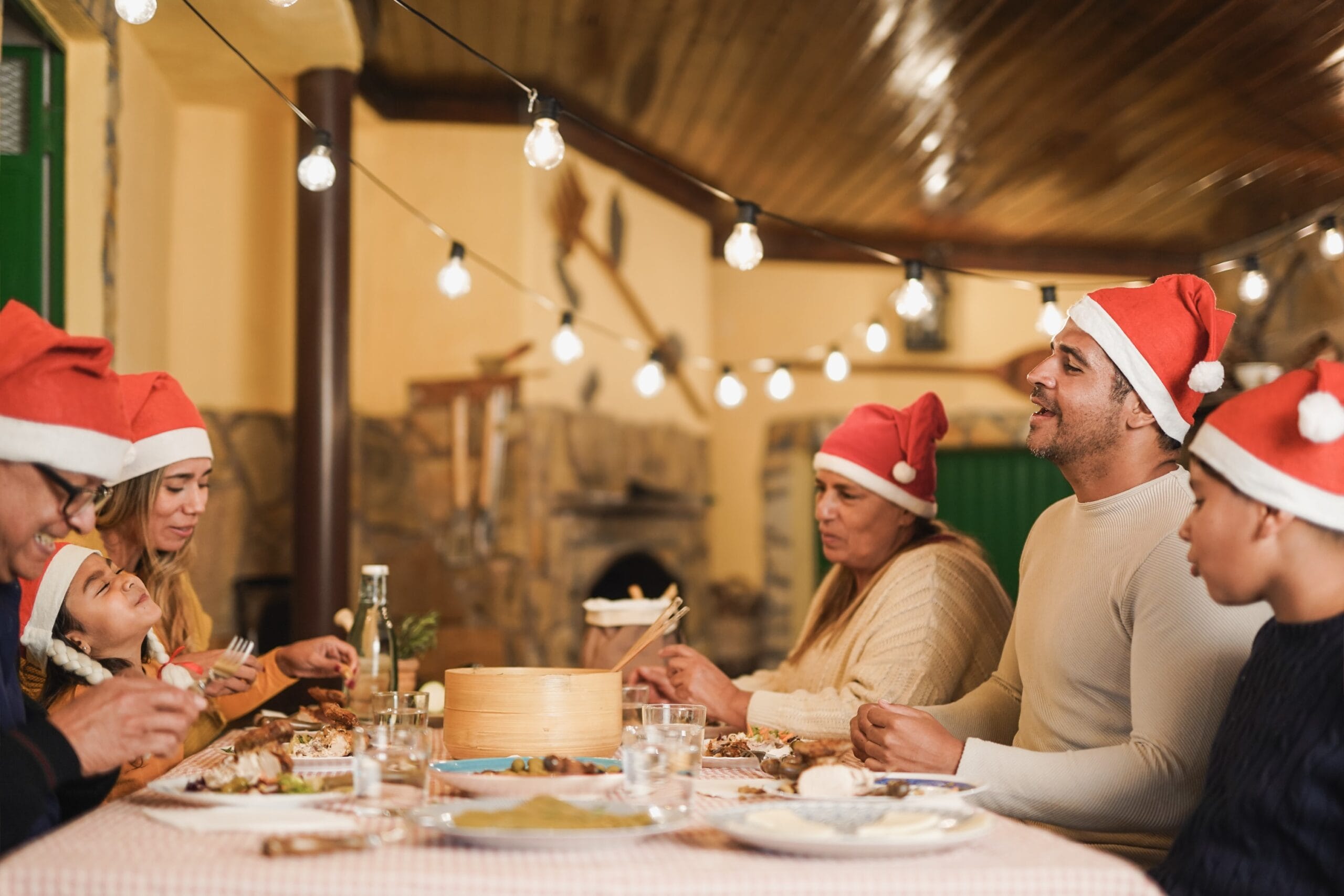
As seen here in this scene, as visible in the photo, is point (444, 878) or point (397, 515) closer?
point (444, 878)

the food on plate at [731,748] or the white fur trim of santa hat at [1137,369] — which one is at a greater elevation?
the white fur trim of santa hat at [1137,369]

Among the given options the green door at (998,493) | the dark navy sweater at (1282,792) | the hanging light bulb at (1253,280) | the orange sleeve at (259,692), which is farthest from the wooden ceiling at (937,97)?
the dark navy sweater at (1282,792)

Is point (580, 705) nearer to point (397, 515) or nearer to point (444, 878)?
point (444, 878)

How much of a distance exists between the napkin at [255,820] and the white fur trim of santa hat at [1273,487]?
1.10 m

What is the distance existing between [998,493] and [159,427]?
6.02 meters

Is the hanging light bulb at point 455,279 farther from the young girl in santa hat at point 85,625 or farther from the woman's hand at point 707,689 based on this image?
the young girl in santa hat at point 85,625

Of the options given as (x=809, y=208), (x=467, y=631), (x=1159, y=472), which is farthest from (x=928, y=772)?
(x=809, y=208)

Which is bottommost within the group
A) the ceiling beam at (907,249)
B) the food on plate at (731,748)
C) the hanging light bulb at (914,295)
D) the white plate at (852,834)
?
the food on plate at (731,748)

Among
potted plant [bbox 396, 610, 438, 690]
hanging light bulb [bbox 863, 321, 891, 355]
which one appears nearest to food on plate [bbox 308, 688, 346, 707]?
potted plant [bbox 396, 610, 438, 690]

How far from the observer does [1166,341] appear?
199cm

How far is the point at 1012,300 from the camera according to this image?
7238mm

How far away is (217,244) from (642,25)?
6.32ft

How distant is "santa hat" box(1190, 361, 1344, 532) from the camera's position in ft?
4.56

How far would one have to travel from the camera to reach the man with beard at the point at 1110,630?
167cm
